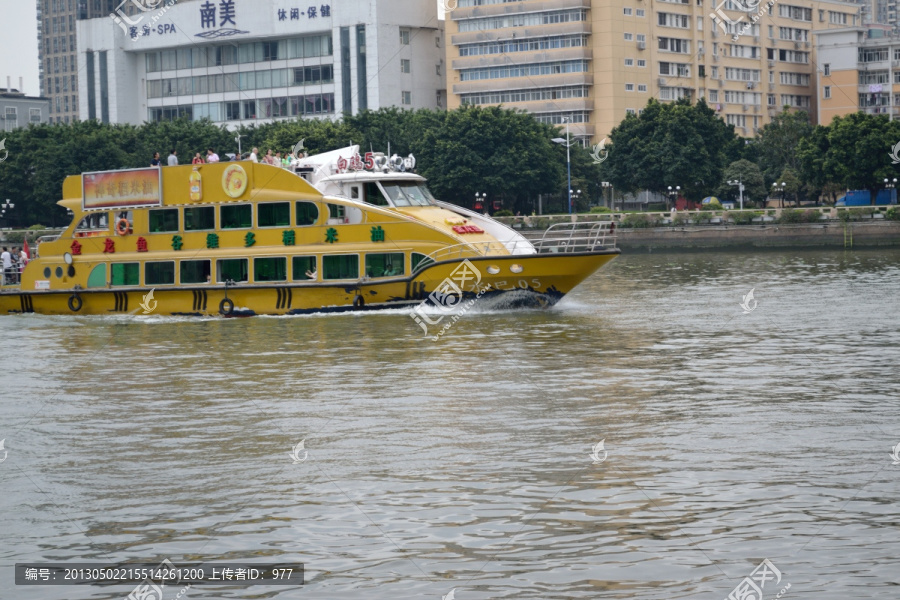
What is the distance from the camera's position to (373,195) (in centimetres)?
3375

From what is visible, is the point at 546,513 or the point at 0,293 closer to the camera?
the point at 546,513

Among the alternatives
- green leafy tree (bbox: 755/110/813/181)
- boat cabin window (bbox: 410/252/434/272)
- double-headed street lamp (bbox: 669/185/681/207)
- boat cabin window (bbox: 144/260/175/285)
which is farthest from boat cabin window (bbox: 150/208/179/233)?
green leafy tree (bbox: 755/110/813/181)

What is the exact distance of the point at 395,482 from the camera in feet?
47.3

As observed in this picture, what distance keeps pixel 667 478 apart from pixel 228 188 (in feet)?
75.2

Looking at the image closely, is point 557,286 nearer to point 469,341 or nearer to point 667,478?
point 469,341

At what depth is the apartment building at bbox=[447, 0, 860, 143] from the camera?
116938mm

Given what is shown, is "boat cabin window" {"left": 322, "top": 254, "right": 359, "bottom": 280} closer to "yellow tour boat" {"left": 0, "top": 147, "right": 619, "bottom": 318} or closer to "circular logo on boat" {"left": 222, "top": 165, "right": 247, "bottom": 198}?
"yellow tour boat" {"left": 0, "top": 147, "right": 619, "bottom": 318}

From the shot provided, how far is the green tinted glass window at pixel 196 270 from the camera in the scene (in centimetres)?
3541

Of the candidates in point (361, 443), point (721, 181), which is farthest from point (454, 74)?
point (361, 443)

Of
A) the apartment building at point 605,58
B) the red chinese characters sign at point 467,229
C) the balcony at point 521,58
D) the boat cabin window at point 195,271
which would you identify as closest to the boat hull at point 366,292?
the boat cabin window at point 195,271

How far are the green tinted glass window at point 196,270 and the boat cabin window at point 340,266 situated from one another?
154 inches

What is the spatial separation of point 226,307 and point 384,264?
202 inches

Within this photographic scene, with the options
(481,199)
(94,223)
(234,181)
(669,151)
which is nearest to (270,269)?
(234,181)

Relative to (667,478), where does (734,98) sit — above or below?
above
